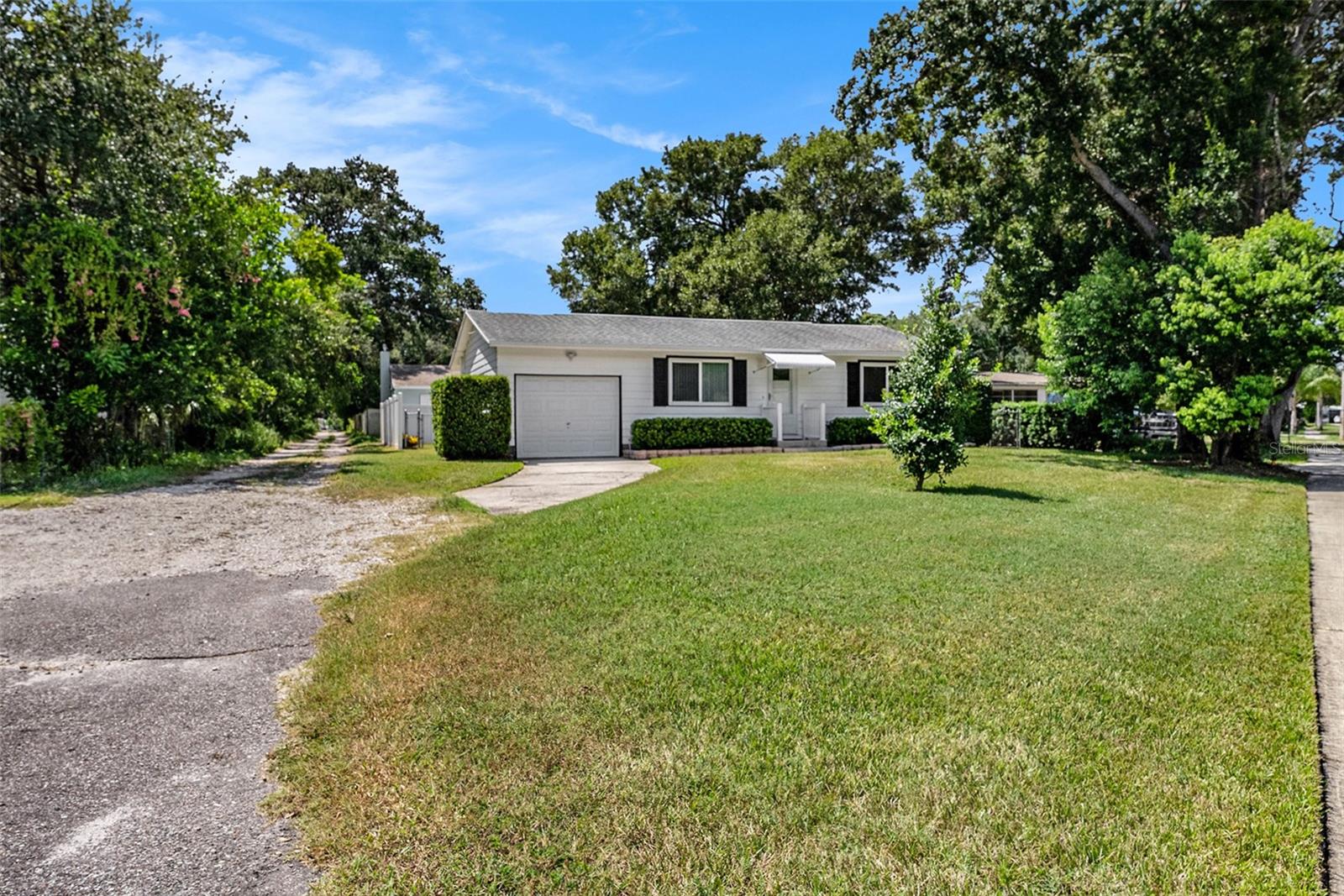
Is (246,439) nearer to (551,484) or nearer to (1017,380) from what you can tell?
(551,484)

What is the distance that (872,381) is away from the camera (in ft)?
66.8

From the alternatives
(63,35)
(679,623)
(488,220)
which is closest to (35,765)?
(679,623)

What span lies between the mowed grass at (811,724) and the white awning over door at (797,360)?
39.9ft

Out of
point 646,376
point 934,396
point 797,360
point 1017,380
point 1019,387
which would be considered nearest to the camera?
point 934,396

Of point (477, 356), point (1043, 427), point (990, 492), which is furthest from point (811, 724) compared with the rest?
point (1043, 427)

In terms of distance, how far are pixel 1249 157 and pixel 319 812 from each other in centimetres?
1795

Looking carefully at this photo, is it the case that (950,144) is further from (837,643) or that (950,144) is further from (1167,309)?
(837,643)

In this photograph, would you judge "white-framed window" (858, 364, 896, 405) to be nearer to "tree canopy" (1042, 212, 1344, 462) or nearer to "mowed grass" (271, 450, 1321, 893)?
"tree canopy" (1042, 212, 1344, 462)

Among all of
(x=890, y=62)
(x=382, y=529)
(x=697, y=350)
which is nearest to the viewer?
(x=382, y=529)

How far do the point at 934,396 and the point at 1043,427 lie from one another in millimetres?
10809

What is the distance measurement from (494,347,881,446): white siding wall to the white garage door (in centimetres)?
19

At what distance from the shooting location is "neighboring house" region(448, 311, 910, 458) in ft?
55.6

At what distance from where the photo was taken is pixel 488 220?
20.8m

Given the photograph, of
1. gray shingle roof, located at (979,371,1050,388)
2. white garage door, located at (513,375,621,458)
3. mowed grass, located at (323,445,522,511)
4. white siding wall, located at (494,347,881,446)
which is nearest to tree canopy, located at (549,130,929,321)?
gray shingle roof, located at (979,371,1050,388)
